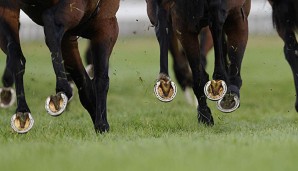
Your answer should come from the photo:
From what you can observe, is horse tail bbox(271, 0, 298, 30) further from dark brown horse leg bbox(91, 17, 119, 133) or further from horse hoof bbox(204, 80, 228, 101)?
dark brown horse leg bbox(91, 17, 119, 133)

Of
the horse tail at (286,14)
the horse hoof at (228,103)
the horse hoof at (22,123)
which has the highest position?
the horse tail at (286,14)

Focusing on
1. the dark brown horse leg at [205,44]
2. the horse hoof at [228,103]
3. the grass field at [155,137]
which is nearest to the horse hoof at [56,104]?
the grass field at [155,137]

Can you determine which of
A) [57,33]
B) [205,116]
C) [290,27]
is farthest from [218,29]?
[57,33]

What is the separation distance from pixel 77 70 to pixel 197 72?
1196mm

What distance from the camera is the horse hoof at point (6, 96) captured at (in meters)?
11.0

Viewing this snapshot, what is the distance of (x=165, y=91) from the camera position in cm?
869

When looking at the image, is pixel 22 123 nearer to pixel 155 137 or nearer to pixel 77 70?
pixel 155 137

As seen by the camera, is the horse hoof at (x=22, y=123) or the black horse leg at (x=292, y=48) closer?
the horse hoof at (x=22, y=123)

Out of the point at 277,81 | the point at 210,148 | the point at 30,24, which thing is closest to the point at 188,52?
the point at 210,148

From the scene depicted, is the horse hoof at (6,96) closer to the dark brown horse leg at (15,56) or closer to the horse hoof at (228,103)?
the dark brown horse leg at (15,56)

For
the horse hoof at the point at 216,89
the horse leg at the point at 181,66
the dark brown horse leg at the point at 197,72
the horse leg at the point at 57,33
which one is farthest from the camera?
the horse leg at the point at 181,66

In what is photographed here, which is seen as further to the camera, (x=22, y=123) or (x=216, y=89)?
(x=216, y=89)

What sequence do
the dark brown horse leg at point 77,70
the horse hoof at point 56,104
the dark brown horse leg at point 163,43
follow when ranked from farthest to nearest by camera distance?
the dark brown horse leg at point 77,70, the dark brown horse leg at point 163,43, the horse hoof at point 56,104

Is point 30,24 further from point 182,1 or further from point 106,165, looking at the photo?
point 106,165
